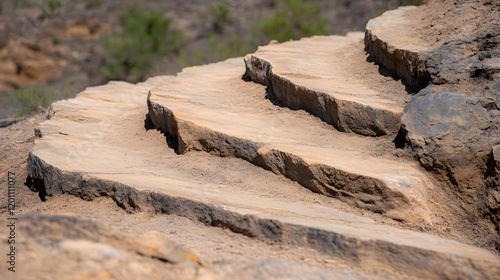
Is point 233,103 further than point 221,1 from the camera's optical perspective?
No

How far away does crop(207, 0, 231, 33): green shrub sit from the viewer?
71.7 ft

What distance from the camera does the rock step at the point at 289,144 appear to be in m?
2.85

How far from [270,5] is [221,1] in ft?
9.13

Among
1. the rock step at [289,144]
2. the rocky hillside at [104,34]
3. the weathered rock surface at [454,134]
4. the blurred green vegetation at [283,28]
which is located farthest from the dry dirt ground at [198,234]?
the rocky hillside at [104,34]

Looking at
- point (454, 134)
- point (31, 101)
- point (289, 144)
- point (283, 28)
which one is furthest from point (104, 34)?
point (454, 134)

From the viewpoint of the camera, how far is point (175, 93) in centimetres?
464

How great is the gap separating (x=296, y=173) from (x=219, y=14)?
65.9ft

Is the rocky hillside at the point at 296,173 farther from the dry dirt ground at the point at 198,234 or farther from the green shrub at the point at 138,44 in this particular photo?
the green shrub at the point at 138,44

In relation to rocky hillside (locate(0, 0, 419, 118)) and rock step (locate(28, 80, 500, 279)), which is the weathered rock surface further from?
rocky hillside (locate(0, 0, 419, 118))

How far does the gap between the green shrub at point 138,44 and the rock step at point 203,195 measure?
1447 cm

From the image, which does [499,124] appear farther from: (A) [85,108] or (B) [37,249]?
(A) [85,108]

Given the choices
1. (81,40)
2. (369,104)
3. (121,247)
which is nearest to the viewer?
(121,247)

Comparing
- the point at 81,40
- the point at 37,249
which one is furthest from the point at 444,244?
the point at 81,40

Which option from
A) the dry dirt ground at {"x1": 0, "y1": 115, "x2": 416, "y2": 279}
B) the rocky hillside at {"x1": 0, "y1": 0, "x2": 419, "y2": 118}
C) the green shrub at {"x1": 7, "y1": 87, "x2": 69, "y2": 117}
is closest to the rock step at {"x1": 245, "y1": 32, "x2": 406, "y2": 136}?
the dry dirt ground at {"x1": 0, "y1": 115, "x2": 416, "y2": 279}
